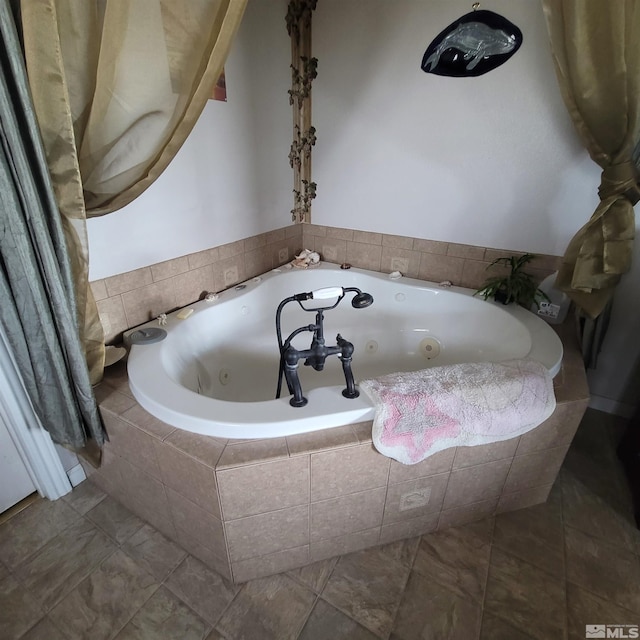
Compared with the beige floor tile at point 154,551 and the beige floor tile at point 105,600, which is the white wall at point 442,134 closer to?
the beige floor tile at point 154,551

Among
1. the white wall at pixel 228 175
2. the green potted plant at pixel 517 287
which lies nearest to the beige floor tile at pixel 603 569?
the green potted plant at pixel 517 287

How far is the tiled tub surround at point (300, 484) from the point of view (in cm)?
97

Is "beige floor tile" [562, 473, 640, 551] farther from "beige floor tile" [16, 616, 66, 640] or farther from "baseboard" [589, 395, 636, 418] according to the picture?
"beige floor tile" [16, 616, 66, 640]

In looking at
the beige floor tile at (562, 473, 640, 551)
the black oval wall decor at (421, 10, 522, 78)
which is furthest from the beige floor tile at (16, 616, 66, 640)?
the black oval wall decor at (421, 10, 522, 78)

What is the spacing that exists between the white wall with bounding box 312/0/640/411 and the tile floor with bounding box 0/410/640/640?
109 centimetres

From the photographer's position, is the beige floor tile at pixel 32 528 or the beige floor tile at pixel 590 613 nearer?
the beige floor tile at pixel 590 613

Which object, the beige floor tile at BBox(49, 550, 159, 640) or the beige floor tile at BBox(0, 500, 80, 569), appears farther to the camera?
the beige floor tile at BBox(0, 500, 80, 569)

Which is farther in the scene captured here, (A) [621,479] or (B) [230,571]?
(A) [621,479]

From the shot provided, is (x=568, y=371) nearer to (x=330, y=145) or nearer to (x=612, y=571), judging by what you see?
(x=612, y=571)

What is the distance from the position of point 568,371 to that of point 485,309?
55cm

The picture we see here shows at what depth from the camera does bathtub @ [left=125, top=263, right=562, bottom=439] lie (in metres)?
1.04

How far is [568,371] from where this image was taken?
1.33m

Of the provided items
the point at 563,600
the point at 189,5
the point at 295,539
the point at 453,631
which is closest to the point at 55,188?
the point at 189,5

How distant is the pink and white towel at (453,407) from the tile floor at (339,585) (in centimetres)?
45
